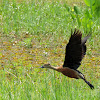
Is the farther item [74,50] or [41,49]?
[41,49]

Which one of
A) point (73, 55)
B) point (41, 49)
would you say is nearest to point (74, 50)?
point (73, 55)

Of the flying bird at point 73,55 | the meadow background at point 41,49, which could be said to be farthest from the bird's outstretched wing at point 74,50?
the meadow background at point 41,49

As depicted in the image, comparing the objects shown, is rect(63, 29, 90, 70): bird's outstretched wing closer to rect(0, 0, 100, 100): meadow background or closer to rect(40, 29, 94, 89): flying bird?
rect(40, 29, 94, 89): flying bird

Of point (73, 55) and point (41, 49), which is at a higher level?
point (73, 55)

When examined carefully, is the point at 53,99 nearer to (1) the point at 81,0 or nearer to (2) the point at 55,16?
(2) the point at 55,16

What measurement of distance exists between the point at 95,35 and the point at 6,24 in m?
2.21

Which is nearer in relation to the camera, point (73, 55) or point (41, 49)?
point (73, 55)

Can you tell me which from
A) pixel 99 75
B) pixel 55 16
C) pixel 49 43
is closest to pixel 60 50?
pixel 49 43

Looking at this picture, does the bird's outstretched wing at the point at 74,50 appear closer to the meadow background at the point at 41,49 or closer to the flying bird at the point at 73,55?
the flying bird at the point at 73,55

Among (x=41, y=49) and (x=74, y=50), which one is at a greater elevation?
(x=74, y=50)

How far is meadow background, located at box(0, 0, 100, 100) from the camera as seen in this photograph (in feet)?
12.5

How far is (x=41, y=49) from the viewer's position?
645 cm

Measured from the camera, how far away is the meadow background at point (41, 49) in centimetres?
380

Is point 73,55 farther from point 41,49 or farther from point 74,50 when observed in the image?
point 41,49
